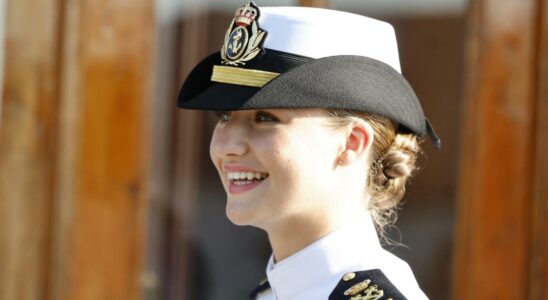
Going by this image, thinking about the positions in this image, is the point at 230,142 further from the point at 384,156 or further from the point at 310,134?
the point at 384,156

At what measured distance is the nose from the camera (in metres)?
2.16

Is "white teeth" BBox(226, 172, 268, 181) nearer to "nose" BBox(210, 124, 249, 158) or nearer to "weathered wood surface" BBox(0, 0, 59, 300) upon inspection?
"nose" BBox(210, 124, 249, 158)

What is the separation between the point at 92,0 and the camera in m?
3.85

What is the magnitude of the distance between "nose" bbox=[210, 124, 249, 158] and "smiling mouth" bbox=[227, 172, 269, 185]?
36 millimetres

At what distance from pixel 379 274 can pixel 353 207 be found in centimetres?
17

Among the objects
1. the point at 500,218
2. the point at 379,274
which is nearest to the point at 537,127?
the point at 500,218

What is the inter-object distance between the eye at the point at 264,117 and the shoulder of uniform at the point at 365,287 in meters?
0.31

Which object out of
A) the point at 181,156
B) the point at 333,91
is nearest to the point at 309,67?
the point at 333,91

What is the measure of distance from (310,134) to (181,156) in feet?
6.53

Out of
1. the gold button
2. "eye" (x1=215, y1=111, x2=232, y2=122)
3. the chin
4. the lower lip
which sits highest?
"eye" (x1=215, y1=111, x2=232, y2=122)

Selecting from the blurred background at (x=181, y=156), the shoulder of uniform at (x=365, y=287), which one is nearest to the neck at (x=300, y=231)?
the shoulder of uniform at (x=365, y=287)

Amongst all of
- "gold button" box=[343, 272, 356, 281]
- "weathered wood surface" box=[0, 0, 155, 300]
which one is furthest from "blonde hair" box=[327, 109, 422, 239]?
"weathered wood surface" box=[0, 0, 155, 300]

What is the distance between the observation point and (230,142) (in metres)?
2.18

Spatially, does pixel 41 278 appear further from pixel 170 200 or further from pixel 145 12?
pixel 145 12
